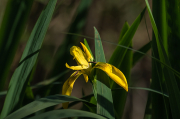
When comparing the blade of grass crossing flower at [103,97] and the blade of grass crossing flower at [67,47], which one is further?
the blade of grass crossing flower at [67,47]

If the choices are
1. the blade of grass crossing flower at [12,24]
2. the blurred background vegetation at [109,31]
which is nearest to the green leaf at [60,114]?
the blade of grass crossing flower at [12,24]

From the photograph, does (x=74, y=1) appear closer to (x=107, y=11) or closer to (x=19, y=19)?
(x=107, y=11)

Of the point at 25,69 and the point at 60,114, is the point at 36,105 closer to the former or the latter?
the point at 60,114

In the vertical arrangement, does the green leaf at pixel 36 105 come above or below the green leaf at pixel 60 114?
above

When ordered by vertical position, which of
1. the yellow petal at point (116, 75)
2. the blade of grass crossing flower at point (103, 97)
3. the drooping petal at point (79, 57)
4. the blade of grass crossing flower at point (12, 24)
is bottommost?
the blade of grass crossing flower at point (103, 97)

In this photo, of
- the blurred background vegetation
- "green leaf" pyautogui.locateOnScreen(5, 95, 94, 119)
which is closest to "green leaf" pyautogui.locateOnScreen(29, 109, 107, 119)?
"green leaf" pyautogui.locateOnScreen(5, 95, 94, 119)

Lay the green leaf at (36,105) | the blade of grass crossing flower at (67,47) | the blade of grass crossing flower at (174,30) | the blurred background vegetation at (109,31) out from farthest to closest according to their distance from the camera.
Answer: the blurred background vegetation at (109,31) < the blade of grass crossing flower at (67,47) < the blade of grass crossing flower at (174,30) < the green leaf at (36,105)

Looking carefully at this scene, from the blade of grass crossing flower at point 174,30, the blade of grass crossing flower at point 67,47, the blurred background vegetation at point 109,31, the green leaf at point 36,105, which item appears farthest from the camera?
the blurred background vegetation at point 109,31

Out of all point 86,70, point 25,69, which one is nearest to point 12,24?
point 25,69

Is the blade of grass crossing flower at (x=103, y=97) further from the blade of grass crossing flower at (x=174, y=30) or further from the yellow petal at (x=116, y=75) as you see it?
the blade of grass crossing flower at (x=174, y=30)
